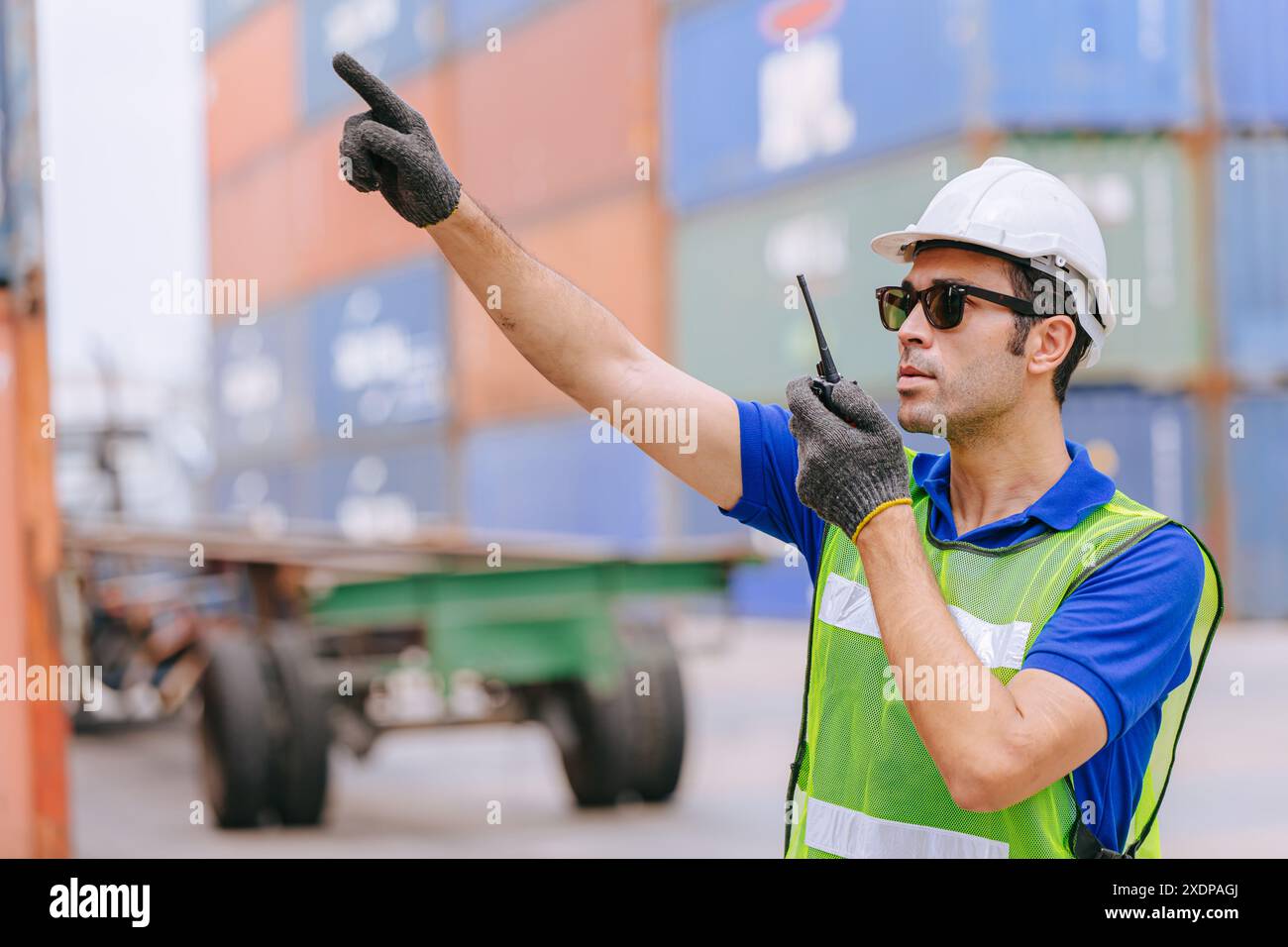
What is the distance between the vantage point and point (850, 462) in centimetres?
184

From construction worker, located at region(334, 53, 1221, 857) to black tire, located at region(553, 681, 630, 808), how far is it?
501 centimetres

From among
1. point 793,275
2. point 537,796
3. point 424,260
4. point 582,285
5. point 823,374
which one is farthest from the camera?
point 424,260

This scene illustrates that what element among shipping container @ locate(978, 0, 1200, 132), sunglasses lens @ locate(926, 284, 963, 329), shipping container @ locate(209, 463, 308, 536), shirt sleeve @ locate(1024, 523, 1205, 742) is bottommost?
shirt sleeve @ locate(1024, 523, 1205, 742)

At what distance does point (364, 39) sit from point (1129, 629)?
85.7ft

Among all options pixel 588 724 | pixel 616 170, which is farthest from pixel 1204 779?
pixel 616 170

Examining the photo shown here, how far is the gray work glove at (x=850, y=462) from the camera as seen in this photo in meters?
1.83

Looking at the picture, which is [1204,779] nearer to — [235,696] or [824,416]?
[235,696]

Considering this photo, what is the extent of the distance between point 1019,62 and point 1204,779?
10454 mm

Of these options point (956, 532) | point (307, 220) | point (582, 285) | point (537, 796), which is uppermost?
point (307, 220)

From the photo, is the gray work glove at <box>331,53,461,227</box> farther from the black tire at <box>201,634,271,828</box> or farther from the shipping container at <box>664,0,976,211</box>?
the shipping container at <box>664,0,976,211</box>

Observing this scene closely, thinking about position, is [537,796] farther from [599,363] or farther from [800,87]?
[800,87]

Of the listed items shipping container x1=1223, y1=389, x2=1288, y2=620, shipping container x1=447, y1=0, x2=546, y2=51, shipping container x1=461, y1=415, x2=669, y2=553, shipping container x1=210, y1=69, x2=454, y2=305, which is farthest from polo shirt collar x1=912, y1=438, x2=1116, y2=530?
shipping container x1=210, y1=69, x2=454, y2=305

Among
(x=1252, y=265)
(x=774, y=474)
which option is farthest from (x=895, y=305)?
(x=1252, y=265)

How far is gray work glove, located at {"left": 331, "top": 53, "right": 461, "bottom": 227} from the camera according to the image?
6.60ft
